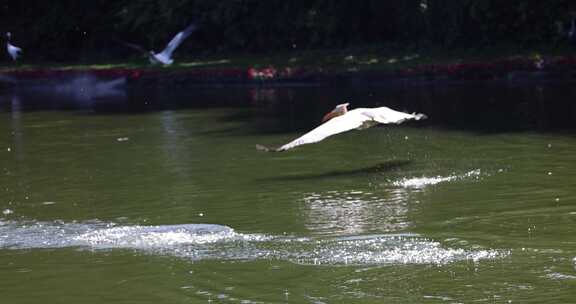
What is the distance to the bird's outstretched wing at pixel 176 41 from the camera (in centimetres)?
3853

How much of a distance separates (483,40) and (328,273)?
2574cm

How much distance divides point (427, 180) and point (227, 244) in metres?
4.14

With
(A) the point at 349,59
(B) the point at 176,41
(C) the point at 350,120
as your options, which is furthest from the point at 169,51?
(C) the point at 350,120

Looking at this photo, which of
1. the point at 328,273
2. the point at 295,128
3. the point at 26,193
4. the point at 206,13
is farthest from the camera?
the point at 206,13

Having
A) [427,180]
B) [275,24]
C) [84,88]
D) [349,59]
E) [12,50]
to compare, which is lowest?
[427,180]

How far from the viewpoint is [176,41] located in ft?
127

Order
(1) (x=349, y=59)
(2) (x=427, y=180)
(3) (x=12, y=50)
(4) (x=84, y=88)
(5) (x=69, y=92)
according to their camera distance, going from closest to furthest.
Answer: (2) (x=427, y=180) < (1) (x=349, y=59) < (5) (x=69, y=92) < (4) (x=84, y=88) < (3) (x=12, y=50)

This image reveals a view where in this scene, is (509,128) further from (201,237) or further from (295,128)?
(201,237)

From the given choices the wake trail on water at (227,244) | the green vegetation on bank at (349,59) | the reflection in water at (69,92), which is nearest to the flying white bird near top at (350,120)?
the wake trail on water at (227,244)

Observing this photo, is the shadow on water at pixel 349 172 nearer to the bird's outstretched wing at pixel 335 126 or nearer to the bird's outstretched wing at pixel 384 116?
the bird's outstretched wing at pixel 384 116

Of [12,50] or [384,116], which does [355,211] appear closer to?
[384,116]

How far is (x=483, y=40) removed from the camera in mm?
34469

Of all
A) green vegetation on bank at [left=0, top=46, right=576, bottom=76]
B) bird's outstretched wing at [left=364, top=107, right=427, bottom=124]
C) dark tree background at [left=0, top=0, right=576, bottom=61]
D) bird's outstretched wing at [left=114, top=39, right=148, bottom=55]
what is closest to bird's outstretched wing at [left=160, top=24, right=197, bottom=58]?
green vegetation on bank at [left=0, top=46, right=576, bottom=76]

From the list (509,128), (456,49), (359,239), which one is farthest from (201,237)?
(456,49)
